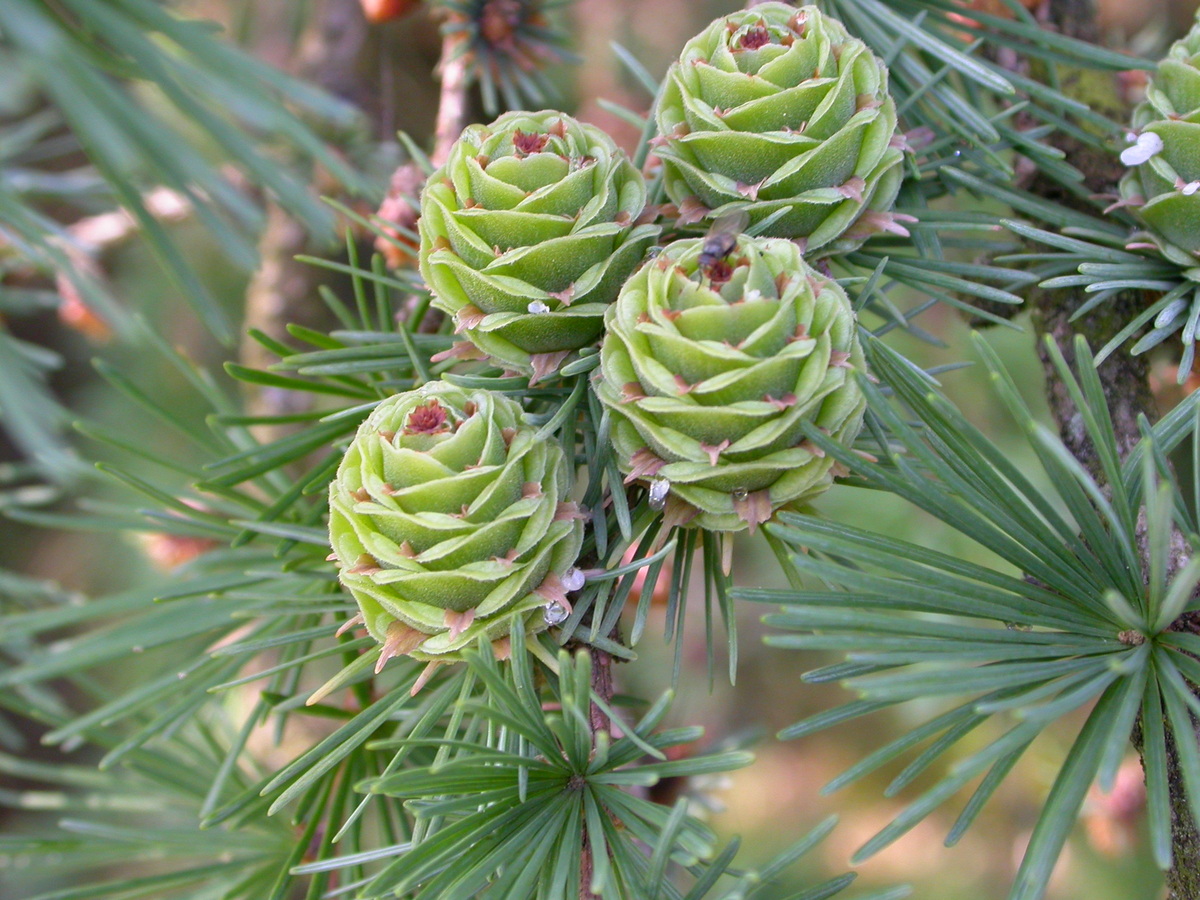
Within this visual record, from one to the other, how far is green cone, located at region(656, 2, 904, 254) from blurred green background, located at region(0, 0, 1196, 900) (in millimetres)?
614

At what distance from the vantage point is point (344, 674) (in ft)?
1.39

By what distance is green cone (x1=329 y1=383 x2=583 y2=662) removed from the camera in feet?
1.26

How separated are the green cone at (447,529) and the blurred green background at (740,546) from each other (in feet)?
2.07

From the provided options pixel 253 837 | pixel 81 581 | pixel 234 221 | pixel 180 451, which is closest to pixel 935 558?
pixel 253 837

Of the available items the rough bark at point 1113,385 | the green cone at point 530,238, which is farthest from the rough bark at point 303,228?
the rough bark at point 1113,385

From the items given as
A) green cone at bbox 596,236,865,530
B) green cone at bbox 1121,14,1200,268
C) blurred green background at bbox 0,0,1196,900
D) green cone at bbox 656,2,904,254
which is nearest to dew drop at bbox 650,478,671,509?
green cone at bbox 596,236,865,530

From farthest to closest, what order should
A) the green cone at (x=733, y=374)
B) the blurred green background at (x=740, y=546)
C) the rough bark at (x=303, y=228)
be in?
the blurred green background at (x=740, y=546), the rough bark at (x=303, y=228), the green cone at (x=733, y=374)

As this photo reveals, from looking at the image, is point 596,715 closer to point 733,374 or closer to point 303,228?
point 733,374

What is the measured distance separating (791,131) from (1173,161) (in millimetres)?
198

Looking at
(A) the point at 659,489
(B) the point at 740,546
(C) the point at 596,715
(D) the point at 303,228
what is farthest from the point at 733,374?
(B) the point at 740,546

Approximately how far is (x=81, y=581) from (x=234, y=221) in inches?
35.1

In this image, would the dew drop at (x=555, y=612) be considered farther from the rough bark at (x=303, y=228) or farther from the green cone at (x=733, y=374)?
the rough bark at (x=303, y=228)

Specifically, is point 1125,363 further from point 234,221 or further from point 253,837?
point 234,221

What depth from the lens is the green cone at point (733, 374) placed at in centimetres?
37
